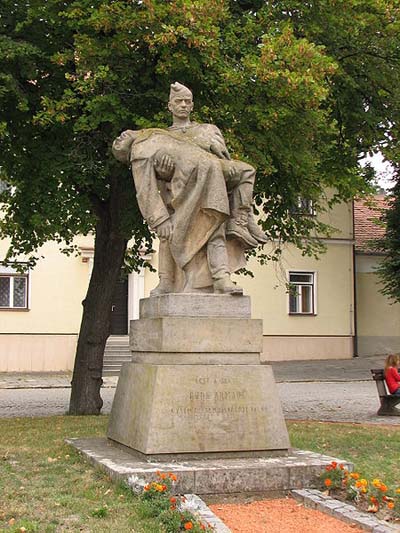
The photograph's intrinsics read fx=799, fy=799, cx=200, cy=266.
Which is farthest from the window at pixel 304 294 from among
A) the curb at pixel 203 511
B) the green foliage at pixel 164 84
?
the curb at pixel 203 511

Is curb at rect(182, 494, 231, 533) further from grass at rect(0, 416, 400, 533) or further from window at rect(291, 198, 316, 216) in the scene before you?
window at rect(291, 198, 316, 216)

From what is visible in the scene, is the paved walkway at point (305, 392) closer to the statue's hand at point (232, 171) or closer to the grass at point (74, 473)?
the grass at point (74, 473)

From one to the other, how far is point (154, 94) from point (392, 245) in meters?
16.6

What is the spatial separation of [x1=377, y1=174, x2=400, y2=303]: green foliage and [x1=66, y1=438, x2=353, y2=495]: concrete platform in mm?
19989

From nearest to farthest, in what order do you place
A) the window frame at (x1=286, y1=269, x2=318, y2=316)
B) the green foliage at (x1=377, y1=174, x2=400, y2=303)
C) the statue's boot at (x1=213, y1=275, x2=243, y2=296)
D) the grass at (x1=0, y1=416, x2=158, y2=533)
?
the grass at (x1=0, y1=416, x2=158, y2=533), the statue's boot at (x1=213, y1=275, x2=243, y2=296), the green foliage at (x1=377, y1=174, x2=400, y2=303), the window frame at (x1=286, y1=269, x2=318, y2=316)

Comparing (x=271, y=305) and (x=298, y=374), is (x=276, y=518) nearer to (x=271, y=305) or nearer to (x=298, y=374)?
(x=298, y=374)

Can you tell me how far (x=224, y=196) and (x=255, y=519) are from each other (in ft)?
10.1

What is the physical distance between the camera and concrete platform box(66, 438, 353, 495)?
6.52 m

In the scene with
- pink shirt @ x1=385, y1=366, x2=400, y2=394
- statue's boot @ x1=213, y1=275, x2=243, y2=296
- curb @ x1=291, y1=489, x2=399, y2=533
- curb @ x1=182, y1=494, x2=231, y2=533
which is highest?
statue's boot @ x1=213, y1=275, x2=243, y2=296

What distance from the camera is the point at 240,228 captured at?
7895 millimetres

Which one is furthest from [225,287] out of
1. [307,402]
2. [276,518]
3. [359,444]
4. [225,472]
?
[307,402]

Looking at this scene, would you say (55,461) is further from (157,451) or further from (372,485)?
(372,485)

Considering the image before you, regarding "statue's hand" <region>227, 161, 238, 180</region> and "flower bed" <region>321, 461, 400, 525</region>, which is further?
"statue's hand" <region>227, 161, 238, 180</region>

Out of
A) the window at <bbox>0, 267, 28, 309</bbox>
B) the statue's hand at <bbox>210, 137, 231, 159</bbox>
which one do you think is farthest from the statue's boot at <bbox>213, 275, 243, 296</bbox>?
the window at <bbox>0, 267, 28, 309</bbox>
